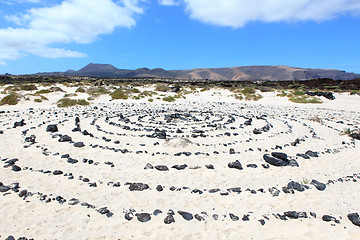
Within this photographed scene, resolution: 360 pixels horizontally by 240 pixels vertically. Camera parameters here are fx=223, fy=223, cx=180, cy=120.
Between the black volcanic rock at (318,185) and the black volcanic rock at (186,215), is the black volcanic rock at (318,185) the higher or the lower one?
the higher one

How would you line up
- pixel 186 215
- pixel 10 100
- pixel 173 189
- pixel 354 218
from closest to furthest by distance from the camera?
pixel 354 218
pixel 186 215
pixel 173 189
pixel 10 100

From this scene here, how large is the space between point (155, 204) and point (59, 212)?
5.31 ft

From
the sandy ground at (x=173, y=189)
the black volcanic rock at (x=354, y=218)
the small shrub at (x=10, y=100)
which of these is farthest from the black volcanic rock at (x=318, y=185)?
the small shrub at (x=10, y=100)

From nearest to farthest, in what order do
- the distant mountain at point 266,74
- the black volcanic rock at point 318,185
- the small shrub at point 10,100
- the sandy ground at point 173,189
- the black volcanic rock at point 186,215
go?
1. the sandy ground at point 173,189
2. the black volcanic rock at point 186,215
3. the black volcanic rock at point 318,185
4. the small shrub at point 10,100
5. the distant mountain at point 266,74

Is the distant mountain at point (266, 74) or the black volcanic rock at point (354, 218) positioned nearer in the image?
the black volcanic rock at point (354, 218)

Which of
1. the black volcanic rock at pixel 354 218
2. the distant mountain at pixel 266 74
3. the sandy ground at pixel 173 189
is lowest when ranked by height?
the sandy ground at pixel 173 189

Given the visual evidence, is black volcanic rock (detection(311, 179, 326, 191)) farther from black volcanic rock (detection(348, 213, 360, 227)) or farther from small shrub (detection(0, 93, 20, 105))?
small shrub (detection(0, 93, 20, 105))

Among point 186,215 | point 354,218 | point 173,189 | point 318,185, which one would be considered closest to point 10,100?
point 173,189

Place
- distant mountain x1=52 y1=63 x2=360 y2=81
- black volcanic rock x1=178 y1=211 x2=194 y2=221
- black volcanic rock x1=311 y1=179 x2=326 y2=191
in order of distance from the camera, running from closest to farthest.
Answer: black volcanic rock x1=178 y1=211 x2=194 y2=221 → black volcanic rock x1=311 y1=179 x2=326 y2=191 → distant mountain x1=52 y1=63 x2=360 y2=81

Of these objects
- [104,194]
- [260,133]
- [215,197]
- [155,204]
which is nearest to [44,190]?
[104,194]

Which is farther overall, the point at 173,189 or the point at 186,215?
the point at 173,189

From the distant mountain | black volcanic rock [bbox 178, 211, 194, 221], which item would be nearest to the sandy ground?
black volcanic rock [bbox 178, 211, 194, 221]

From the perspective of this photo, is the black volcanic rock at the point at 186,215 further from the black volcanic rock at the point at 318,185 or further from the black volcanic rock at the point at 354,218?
the black volcanic rock at the point at 318,185

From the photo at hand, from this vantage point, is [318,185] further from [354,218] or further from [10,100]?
[10,100]
